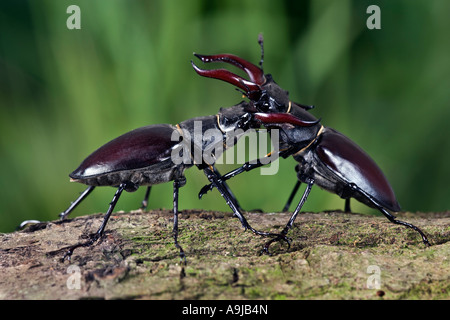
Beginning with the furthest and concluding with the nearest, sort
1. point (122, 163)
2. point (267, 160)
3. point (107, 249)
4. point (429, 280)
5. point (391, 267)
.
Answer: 1. point (267, 160)
2. point (122, 163)
3. point (107, 249)
4. point (391, 267)
5. point (429, 280)

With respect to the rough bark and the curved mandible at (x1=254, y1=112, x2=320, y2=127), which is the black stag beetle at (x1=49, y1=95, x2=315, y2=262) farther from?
the rough bark

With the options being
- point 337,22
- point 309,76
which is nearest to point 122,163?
point 309,76

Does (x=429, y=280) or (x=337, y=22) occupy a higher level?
(x=337, y=22)

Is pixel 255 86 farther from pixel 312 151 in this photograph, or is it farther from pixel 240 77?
pixel 312 151

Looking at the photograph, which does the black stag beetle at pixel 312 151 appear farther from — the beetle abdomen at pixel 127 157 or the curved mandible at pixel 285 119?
the beetle abdomen at pixel 127 157

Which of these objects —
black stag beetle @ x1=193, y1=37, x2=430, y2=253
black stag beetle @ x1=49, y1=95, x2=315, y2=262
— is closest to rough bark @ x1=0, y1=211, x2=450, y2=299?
black stag beetle @ x1=49, y1=95, x2=315, y2=262

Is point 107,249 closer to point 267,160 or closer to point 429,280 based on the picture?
point 267,160

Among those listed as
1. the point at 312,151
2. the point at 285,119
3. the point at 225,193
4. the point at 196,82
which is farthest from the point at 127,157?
the point at 196,82
